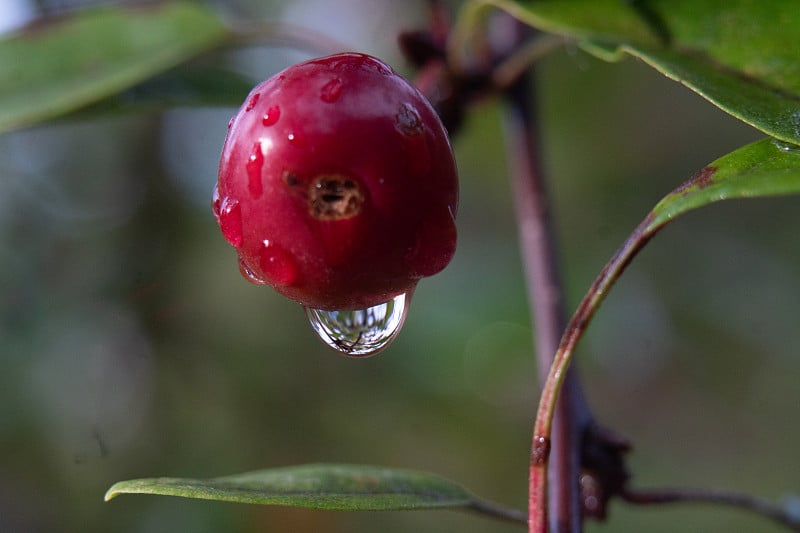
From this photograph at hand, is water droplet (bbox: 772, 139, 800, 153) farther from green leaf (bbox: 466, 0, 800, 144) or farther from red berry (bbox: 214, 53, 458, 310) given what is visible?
red berry (bbox: 214, 53, 458, 310)

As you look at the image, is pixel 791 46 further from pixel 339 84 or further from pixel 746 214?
pixel 746 214


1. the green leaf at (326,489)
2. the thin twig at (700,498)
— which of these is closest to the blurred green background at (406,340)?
the thin twig at (700,498)

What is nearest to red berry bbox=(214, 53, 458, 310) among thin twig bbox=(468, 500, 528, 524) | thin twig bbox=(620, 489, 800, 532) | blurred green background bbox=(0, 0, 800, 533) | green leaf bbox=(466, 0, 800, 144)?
green leaf bbox=(466, 0, 800, 144)

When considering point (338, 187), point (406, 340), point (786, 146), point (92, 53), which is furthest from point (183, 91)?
point (406, 340)

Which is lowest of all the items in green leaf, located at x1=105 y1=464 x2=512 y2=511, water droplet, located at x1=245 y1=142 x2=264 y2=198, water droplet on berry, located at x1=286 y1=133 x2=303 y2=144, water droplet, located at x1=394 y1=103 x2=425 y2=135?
green leaf, located at x1=105 y1=464 x2=512 y2=511

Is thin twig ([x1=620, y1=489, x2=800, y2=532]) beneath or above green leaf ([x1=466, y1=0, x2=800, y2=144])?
beneath

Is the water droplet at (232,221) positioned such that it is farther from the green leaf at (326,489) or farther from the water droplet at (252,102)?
the green leaf at (326,489)

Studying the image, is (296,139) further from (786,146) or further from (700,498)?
(700,498)
